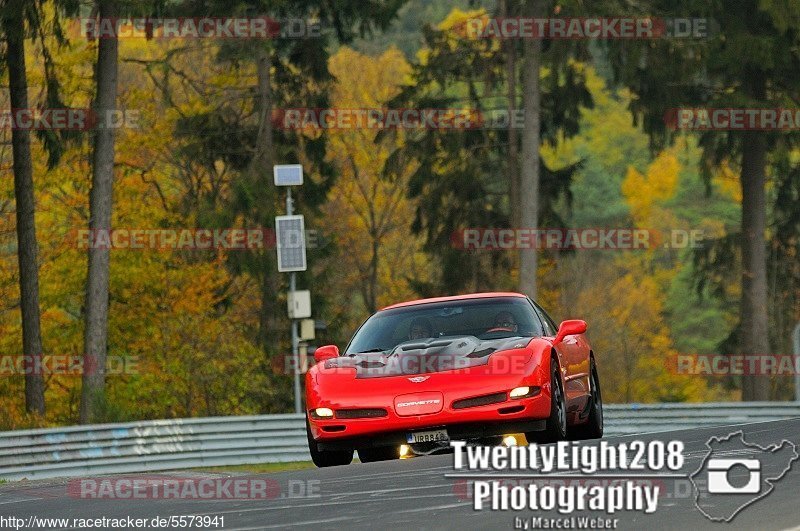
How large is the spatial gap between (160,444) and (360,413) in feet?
27.9

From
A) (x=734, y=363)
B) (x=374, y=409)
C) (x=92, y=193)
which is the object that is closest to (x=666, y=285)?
(x=734, y=363)

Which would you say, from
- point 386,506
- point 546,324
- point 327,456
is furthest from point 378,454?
point 386,506

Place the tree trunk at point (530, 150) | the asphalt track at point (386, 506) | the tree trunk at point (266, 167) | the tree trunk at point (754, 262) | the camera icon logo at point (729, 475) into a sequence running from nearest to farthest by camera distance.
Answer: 1. the asphalt track at point (386, 506)
2. the camera icon logo at point (729, 475)
3. the tree trunk at point (530, 150)
4. the tree trunk at point (754, 262)
5. the tree trunk at point (266, 167)

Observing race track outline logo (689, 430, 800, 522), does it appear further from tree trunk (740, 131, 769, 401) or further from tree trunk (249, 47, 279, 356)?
tree trunk (249, 47, 279, 356)

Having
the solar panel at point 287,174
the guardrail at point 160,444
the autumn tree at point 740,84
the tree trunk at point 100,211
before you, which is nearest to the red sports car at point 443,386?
the guardrail at point 160,444

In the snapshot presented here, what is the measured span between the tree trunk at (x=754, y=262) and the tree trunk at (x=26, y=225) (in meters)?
16.5

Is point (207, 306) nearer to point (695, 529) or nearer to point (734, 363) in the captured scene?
point (734, 363)

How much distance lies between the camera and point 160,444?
70.6 ft

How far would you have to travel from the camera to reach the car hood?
44.7ft

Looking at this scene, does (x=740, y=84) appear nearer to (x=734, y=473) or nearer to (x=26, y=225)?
(x=26, y=225)

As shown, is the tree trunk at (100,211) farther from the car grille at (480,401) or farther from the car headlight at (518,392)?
the car headlight at (518,392)

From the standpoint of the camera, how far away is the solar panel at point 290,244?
1215 inches

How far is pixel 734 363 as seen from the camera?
41.6 m

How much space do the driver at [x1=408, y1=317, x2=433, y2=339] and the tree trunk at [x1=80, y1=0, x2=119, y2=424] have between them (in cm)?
1709
